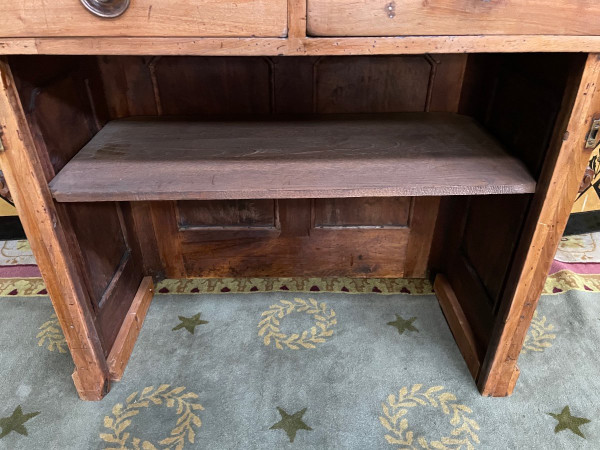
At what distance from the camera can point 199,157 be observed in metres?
1.01

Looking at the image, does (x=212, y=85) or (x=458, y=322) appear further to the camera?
(x=458, y=322)

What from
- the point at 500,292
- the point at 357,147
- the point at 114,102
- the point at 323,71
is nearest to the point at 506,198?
the point at 500,292

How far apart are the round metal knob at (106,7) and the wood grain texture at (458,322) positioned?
1.14 m

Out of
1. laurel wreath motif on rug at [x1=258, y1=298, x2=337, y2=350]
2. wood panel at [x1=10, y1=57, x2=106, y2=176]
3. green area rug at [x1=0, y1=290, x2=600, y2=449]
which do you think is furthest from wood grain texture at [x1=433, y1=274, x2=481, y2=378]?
wood panel at [x1=10, y1=57, x2=106, y2=176]

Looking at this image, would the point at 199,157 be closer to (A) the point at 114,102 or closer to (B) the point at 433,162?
(A) the point at 114,102

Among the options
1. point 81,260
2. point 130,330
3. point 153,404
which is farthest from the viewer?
point 130,330

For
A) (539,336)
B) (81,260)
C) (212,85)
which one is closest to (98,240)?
(81,260)

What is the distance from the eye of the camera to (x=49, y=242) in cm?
94

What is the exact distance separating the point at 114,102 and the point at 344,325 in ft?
3.05

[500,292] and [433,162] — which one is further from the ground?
[433,162]

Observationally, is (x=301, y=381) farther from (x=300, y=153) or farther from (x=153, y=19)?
(x=153, y=19)

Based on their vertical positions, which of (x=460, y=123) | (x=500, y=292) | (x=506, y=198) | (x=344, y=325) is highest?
(x=460, y=123)

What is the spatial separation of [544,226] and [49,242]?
1033 millimetres

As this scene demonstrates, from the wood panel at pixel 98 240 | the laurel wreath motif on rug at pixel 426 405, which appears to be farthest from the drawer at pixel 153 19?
the laurel wreath motif on rug at pixel 426 405
